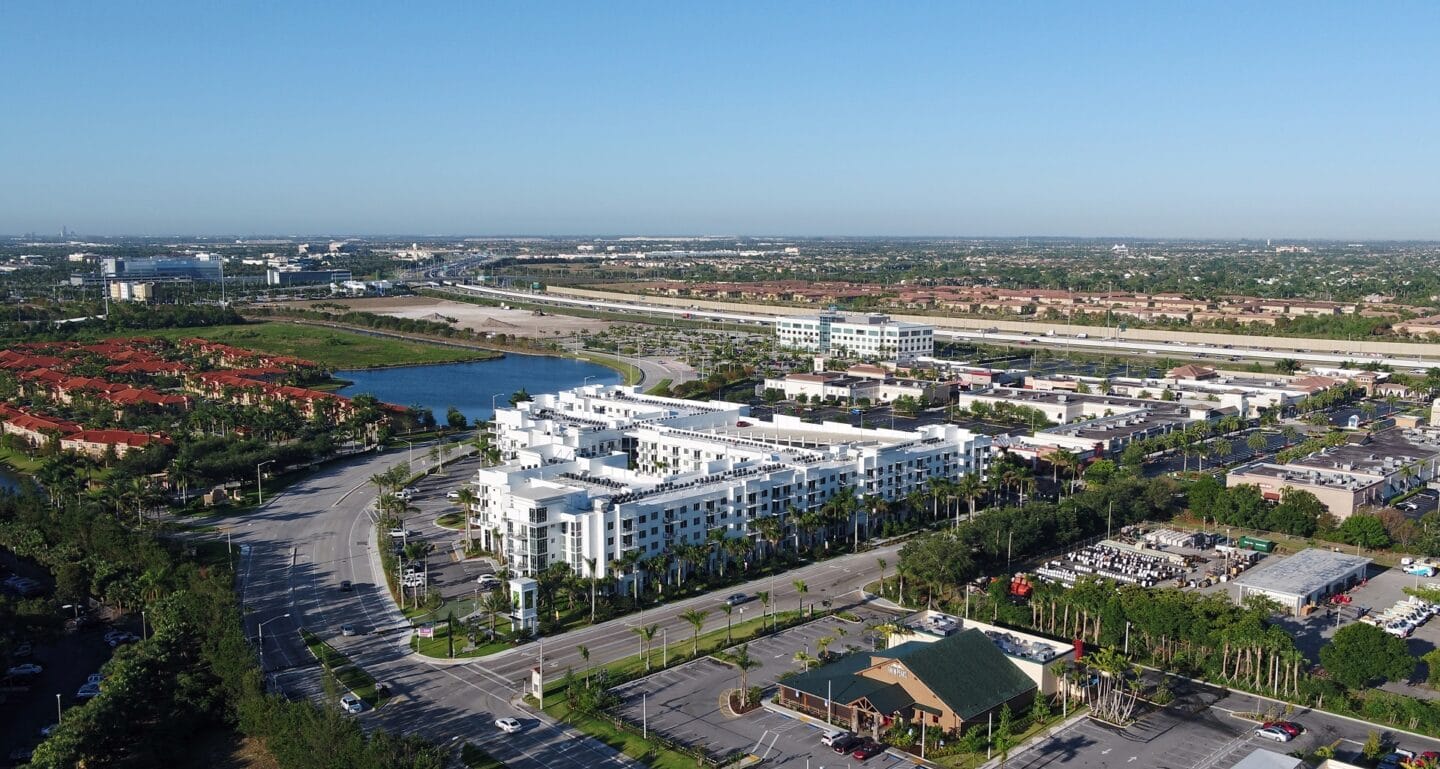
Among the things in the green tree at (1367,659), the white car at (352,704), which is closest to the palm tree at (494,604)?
the white car at (352,704)

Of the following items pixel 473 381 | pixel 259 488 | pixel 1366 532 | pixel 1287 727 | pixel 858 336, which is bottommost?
pixel 473 381

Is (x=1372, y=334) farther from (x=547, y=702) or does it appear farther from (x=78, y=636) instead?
(x=78, y=636)

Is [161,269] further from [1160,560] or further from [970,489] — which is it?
[1160,560]

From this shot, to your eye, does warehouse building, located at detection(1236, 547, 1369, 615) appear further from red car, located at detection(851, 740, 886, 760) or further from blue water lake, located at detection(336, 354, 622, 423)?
blue water lake, located at detection(336, 354, 622, 423)

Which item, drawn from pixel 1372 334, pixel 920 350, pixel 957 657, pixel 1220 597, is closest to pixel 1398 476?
pixel 1220 597

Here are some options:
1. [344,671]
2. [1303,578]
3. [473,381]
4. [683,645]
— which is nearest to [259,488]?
[344,671]

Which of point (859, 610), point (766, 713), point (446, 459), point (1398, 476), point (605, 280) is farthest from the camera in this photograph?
point (605, 280)

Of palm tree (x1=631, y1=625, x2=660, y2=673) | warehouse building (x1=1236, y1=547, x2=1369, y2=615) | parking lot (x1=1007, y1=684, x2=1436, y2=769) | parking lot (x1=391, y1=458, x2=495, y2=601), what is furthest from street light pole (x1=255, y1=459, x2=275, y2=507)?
warehouse building (x1=1236, y1=547, x2=1369, y2=615)
